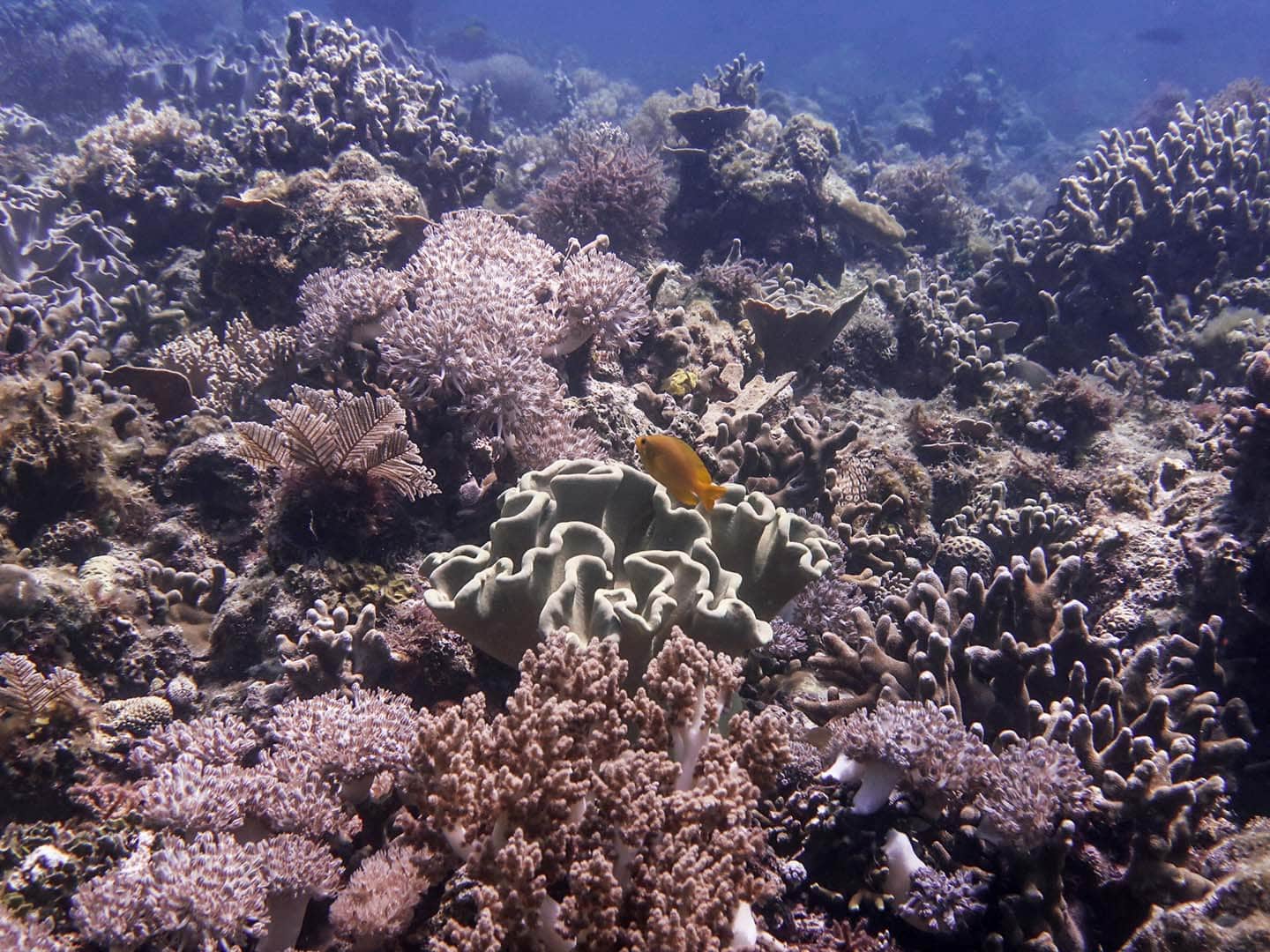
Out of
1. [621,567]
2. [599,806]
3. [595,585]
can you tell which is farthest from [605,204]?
[599,806]

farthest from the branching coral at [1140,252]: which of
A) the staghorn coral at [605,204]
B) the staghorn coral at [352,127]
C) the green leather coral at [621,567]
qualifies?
the staghorn coral at [352,127]

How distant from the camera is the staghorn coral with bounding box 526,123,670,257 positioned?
8539 mm

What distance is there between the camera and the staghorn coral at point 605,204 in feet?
28.0

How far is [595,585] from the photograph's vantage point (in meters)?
2.98

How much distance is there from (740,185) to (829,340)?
418 centimetres

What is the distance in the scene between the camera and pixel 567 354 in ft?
17.6

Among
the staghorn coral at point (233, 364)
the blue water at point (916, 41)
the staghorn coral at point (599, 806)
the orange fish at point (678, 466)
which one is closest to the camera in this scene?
the staghorn coral at point (599, 806)

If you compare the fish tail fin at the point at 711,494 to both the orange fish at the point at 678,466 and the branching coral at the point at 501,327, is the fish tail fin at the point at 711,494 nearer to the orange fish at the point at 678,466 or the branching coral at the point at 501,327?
the orange fish at the point at 678,466

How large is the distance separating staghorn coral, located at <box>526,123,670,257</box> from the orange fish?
235 inches

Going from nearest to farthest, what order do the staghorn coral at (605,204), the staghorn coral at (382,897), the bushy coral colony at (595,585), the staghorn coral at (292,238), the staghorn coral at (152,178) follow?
the staghorn coral at (382,897) → the bushy coral colony at (595,585) → the staghorn coral at (292,238) → the staghorn coral at (152,178) → the staghorn coral at (605,204)

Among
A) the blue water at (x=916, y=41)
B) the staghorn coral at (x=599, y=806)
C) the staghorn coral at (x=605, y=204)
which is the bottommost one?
the staghorn coral at (x=599, y=806)

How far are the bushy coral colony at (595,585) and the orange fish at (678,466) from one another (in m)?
0.12

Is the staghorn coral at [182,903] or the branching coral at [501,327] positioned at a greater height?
the branching coral at [501,327]

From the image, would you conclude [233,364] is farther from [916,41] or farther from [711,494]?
[916,41]
